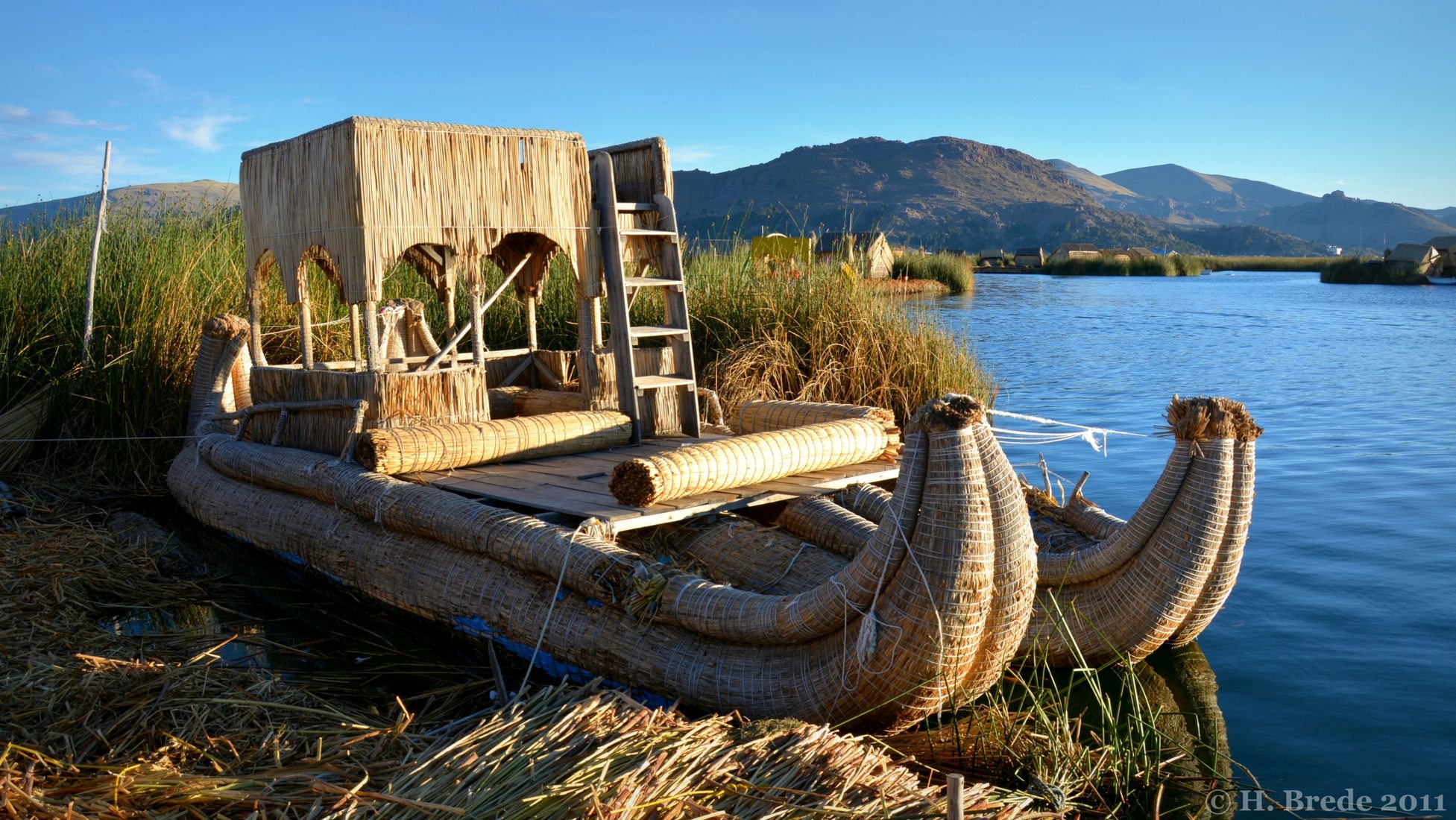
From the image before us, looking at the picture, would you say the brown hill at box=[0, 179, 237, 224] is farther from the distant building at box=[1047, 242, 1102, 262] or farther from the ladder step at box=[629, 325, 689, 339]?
the distant building at box=[1047, 242, 1102, 262]

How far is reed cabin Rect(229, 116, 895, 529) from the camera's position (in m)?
6.32

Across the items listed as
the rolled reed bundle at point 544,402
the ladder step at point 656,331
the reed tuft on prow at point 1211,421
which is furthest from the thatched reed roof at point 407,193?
the reed tuft on prow at point 1211,421

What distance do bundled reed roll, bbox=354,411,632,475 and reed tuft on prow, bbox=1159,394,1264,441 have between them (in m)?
3.71

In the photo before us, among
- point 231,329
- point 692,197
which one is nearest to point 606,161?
point 231,329

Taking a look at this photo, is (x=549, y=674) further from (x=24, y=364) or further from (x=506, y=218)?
(x=24, y=364)

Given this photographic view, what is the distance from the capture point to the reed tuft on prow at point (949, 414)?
3461 mm

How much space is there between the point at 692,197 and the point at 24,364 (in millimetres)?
118015

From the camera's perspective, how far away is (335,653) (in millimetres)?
5531

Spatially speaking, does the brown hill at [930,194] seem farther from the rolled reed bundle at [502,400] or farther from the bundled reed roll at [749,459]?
the bundled reed roll at [749,459]

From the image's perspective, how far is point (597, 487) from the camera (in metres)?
5.91

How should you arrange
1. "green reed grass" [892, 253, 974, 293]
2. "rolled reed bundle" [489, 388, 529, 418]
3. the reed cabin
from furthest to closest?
"green reed grass" [892, 253, 974, 293]
"rolled reed bundle" [489, 388, 529, 418]
the reed cabin

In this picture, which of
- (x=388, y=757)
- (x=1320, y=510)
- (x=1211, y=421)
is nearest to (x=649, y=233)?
(x=1211, y=421)

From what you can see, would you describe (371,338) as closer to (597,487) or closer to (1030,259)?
(597,487)

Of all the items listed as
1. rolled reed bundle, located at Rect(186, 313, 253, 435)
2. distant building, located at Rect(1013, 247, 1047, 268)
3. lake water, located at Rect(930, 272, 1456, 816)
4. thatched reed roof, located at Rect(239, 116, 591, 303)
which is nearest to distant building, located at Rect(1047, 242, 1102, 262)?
distant building, located at Rect(1013, 247, 1047, 268)
